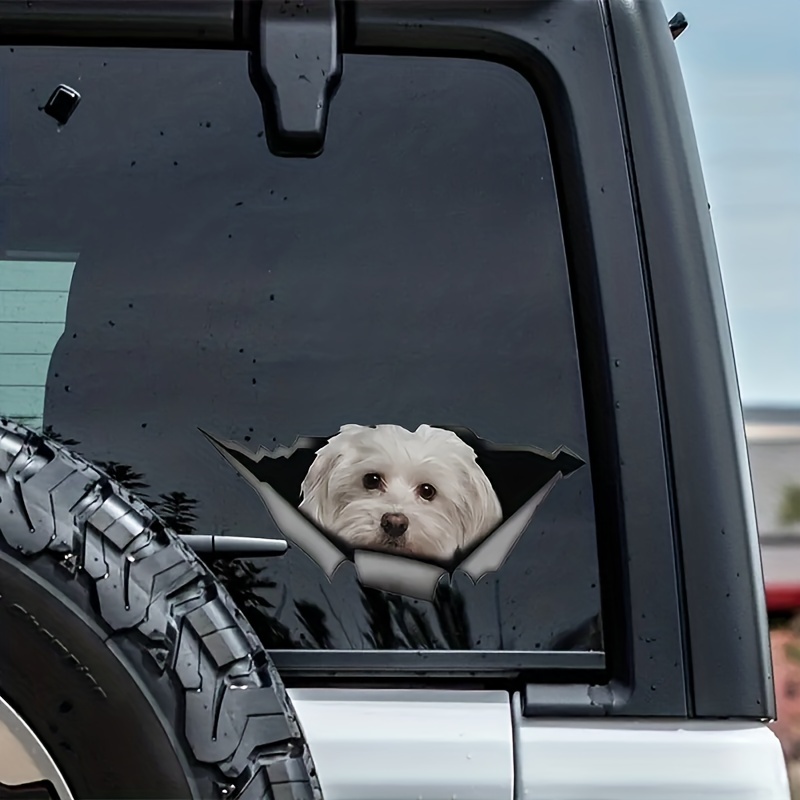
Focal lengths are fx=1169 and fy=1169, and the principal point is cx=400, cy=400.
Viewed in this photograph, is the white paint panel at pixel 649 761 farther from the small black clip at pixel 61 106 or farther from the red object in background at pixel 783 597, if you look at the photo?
the red object in background at pixel 783 597

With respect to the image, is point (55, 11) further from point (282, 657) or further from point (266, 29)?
point (282, 657)

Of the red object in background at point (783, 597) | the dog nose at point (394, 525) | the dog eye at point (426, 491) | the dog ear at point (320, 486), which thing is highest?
the red object in background at point (783, 597)

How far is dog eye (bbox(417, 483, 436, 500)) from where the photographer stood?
5.13 feet

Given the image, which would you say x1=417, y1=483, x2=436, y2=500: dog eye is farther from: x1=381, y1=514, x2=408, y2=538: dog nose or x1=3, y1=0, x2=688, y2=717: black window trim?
x1=3, y1=0, x2=688, y2=717: black window trim

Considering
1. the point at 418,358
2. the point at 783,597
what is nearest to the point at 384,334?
the point at 418,358

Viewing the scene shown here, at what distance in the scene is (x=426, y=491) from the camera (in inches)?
62.9

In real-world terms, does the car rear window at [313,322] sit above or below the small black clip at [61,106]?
below

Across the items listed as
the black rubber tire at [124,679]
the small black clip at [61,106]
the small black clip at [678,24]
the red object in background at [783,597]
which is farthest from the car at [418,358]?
the red object in background at [783,597]

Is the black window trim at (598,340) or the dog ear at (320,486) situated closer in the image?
the black window trim at (598,340)

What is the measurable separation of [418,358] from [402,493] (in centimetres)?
26

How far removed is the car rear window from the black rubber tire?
0.19 m

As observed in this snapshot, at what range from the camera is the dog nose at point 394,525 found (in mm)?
1487

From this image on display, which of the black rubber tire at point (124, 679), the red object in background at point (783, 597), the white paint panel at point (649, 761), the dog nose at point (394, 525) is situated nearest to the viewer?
the black rubber tire at point (124, 679)

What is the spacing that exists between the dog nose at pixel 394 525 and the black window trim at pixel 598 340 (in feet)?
0.61
